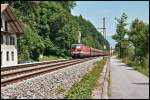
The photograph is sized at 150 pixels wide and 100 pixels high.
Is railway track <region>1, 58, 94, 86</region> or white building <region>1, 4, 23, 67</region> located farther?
white building <region>1, 4, 23, 67</region>

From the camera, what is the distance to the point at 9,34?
59.5m

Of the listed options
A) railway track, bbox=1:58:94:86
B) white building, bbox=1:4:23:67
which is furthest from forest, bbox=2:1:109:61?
railway track, bbox=1:58:94:86

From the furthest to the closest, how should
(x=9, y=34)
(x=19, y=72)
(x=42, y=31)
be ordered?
(x=42, y=31)
(x=9, y=34)
(x=19, y=72)

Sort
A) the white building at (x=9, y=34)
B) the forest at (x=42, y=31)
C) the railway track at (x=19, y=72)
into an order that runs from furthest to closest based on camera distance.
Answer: the forest at (x=42, y=31), the white building at (x=9, y=34), the railway track at (x=19, y=72)

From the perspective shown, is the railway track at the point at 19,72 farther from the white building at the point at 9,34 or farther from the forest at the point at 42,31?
the forest at the point at 42,31

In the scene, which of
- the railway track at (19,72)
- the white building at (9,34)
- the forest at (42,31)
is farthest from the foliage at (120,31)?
the railway track at (19,72)

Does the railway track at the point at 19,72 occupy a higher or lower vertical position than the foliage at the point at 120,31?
lower

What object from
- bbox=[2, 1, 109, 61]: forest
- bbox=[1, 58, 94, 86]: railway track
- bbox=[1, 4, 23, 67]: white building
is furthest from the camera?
bbox=[2, 1, 109, 61]: forest

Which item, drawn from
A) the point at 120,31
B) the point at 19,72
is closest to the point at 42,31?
the point at 120,31

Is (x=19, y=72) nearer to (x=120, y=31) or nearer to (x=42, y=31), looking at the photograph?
(x=120, y=31)

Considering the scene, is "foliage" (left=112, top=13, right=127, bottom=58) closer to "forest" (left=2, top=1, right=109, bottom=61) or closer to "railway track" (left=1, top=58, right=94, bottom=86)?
"forest" (left=2, top=1, right=109, bottom=61)

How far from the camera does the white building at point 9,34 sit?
184ft

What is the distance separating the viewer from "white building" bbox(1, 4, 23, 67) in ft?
184

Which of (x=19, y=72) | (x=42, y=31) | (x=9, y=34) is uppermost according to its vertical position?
(x=42, y=31)
